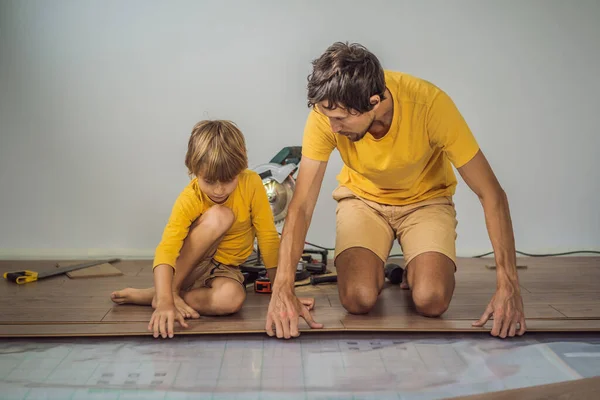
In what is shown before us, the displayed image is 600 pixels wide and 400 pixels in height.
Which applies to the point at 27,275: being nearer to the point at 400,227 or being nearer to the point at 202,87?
the point at 202,87

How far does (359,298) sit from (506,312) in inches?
19.8

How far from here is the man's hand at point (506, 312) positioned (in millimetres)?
2135

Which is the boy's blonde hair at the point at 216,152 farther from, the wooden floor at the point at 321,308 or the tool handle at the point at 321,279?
the tool handle at the point at 321,279

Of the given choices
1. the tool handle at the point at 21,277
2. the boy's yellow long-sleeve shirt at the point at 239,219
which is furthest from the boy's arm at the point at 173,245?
the tool handle at the point at 21,277

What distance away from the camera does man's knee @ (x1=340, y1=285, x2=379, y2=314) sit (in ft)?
7.88

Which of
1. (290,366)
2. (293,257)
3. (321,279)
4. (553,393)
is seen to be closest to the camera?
(553,393)

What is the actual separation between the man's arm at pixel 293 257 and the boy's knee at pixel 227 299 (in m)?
0.27

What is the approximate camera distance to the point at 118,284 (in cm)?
297

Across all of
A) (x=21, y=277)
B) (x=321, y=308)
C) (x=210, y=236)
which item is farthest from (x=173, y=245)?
(x=21, y=277)

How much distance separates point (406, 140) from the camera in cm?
232

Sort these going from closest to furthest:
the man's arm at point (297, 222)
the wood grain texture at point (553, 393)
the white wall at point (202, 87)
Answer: the wood grain texture at point (553, 393) → the man's arm at point (297, 222) → the white wall at point (202, 87)

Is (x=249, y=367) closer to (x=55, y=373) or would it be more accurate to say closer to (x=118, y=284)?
(x=55, y=373)

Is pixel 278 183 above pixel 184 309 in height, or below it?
above

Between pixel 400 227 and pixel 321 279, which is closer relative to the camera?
pixel 400 227
